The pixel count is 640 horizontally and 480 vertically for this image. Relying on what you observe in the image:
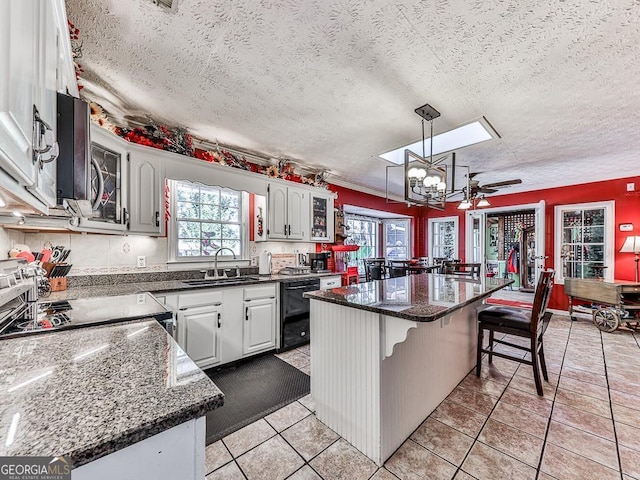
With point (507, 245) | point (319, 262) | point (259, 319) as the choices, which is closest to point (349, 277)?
point (319, 262)

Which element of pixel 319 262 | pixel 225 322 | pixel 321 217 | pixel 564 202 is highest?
pixel 564 202

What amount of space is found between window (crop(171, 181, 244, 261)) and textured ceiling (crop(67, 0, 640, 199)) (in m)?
0.68

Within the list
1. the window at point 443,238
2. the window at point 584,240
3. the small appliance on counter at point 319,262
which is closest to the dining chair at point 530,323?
the small appliance on counter at point 319,262

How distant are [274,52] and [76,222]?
175 cm

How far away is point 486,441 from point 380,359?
0.94 m

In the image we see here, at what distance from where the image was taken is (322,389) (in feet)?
6.27

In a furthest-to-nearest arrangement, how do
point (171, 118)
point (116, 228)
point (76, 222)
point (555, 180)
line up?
point (555, 180) < point (171, 118) < point (116, 228) < point (76, 222)

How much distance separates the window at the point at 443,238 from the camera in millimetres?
6612

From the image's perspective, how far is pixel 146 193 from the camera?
2.48 meters

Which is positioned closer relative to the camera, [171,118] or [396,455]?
[396,455]

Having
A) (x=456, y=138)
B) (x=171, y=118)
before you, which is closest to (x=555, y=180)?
(x=456, y=138)

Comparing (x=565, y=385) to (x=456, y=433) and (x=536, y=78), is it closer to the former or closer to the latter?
(x=456, y=433)

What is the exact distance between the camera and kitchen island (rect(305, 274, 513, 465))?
61.1 inches

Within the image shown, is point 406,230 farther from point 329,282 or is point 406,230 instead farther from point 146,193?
point 146,193
